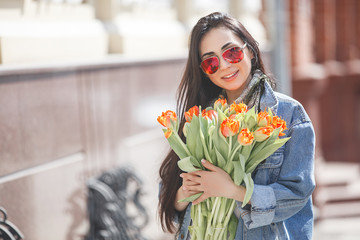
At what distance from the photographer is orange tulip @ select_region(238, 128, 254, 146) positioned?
2.02m

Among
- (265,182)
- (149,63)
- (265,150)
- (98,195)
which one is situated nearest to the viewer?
(265,150)

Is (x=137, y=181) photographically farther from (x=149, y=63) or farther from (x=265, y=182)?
(x=265, y=182)

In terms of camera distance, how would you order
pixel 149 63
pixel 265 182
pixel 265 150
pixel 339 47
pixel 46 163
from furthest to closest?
pixel 339 47, pixel 149 63, pixel 46 163, pixel 265 182, pixel 265 150

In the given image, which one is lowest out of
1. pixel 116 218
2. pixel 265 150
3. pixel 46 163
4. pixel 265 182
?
pixel 116 218

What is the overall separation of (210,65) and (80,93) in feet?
7.24

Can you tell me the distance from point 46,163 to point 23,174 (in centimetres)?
29

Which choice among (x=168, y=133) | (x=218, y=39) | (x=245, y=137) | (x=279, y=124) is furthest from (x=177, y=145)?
(x=218, y=39)

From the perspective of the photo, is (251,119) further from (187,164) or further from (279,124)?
(187,164)

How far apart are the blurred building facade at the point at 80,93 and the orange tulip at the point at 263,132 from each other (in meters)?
0.97

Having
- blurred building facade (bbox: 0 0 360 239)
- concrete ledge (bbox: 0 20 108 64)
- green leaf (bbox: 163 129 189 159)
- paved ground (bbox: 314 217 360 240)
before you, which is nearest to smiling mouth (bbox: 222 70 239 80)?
green leaf (bbox: 163 129 189 159)

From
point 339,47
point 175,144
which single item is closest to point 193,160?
point 175,144

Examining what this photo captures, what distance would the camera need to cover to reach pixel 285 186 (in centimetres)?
220

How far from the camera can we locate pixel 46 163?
3.94m

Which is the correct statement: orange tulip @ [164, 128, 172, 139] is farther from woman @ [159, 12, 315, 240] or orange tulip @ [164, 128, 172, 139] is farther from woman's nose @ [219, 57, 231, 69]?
woman's nose @ [219, 57, 231, 69]
